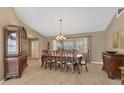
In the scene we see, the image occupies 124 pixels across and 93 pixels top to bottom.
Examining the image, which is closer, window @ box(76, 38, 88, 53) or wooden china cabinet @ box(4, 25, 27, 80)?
wooden china cabinet @ box(4, 25, 27, 80)

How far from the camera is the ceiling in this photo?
5.61 meters

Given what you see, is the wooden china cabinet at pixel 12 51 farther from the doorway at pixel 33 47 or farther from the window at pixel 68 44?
the doorway at pixel 33 47

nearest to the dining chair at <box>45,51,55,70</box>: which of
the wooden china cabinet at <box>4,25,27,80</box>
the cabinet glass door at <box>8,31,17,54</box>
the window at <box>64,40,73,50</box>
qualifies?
the wooden china cabinet at <box>4,25,27,80</box>

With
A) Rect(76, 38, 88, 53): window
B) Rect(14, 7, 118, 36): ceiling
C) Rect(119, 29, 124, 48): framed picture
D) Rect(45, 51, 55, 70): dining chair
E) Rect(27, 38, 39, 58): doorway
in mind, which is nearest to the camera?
Rect(119, 29, 124, 48): framed picture

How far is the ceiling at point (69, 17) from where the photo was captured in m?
5.61

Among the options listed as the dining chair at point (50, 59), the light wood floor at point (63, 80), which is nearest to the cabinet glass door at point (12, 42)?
the light wood floor at point (63, 80)

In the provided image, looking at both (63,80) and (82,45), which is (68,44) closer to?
(82,45)

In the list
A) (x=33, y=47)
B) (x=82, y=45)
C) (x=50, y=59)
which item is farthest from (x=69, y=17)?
(x=33, y=47)

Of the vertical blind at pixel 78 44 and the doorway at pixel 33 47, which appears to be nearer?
the vertical blind at pixel 78 44

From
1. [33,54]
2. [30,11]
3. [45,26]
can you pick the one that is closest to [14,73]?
[30,11]

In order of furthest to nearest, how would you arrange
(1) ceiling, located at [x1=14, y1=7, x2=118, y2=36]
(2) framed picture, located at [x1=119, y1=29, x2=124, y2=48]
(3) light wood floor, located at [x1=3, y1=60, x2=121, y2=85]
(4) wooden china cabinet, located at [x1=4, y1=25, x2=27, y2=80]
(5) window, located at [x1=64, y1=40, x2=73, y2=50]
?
1. (5) window, located at [x1=64, y1=40, x2=73, y2=50]
2. (1) ceiling, located at [x1=14, y1=7, x2=118, y2=36]
3. (2) framed picture, located at [x1=119, y1=29, x2=124, y2=48]
4. (4) wooden china cabinet, located at [x1=4, y1=25, x2=27, y2=80]
5. (3) light wood floor, located at [x1=3, y1=60, x2=121, y2=85]

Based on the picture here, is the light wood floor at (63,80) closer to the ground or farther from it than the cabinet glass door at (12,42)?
closer to the ground

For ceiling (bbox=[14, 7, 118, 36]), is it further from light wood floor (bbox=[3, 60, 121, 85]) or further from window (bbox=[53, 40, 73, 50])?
light wood floor (bbox=[3, 60, 121, 85])

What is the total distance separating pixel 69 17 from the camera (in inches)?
252
